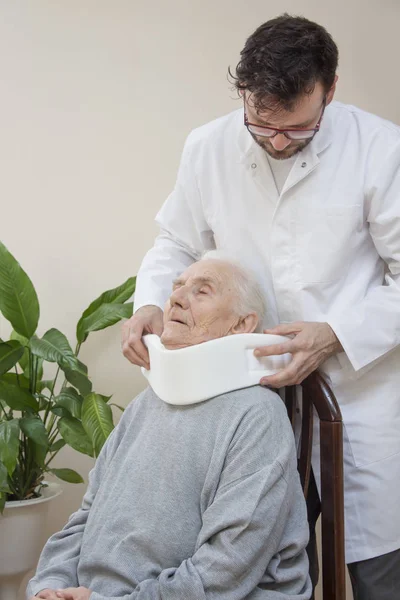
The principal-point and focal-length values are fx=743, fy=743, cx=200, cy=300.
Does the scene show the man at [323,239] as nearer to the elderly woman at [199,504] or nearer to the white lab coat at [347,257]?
the white lab coat at [347,257]

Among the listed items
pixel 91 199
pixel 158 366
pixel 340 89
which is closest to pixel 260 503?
pixel 158 366

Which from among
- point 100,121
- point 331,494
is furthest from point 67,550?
point 100,121

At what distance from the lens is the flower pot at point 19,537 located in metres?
2.51

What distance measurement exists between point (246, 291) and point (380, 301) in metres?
0.28

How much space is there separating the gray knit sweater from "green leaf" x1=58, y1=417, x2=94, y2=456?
912 mm

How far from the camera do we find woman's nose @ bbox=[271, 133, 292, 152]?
1.52 metres

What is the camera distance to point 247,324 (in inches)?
62.2

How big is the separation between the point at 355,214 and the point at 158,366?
A: 1.77 ft

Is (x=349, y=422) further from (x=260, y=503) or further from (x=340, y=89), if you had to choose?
(x=340, y=89)

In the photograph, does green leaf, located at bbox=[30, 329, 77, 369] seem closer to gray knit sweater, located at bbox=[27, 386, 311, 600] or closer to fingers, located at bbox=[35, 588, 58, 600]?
gray knit sweater, located at bbox=[27, 386, 311, 600]

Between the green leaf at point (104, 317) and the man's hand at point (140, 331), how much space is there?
0.89m

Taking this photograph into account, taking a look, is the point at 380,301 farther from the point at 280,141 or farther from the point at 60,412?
the point at 60,412

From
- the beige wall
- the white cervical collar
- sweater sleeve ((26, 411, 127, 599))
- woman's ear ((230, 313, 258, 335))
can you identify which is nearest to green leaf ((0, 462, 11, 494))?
the beige wall

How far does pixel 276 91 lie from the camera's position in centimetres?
143
